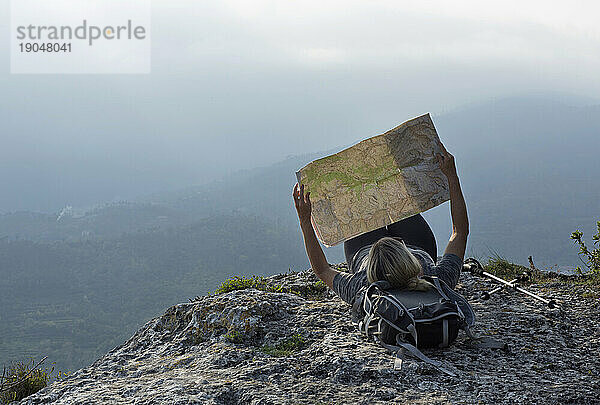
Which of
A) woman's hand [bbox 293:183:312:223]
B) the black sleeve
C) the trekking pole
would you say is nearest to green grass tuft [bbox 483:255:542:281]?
the trekking pole

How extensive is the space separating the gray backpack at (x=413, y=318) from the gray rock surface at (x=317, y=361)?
0.13m

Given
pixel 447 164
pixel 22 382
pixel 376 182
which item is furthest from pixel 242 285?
pixel 447 164

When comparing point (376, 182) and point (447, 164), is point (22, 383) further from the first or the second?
point (447, 164)

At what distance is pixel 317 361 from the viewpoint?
5035 mm

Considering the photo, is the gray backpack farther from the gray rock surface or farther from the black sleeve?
the black sleeve

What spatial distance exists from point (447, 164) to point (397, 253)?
1958 mm

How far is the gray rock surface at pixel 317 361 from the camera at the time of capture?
438cm

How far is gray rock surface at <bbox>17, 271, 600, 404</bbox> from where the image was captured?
172 inches

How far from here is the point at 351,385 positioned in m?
4.57

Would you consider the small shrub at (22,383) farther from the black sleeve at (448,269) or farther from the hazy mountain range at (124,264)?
the hazy mountain range at (124,264)

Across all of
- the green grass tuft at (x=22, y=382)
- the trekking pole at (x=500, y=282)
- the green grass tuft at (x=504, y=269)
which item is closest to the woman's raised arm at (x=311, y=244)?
the trekking pole at (x=500, y=282)

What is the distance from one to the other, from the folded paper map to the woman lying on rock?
Result: 193 mm

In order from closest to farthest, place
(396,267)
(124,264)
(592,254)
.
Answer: (396,267) → (592,254) → (124,264)

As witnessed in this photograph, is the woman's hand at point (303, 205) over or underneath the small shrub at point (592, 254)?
over
